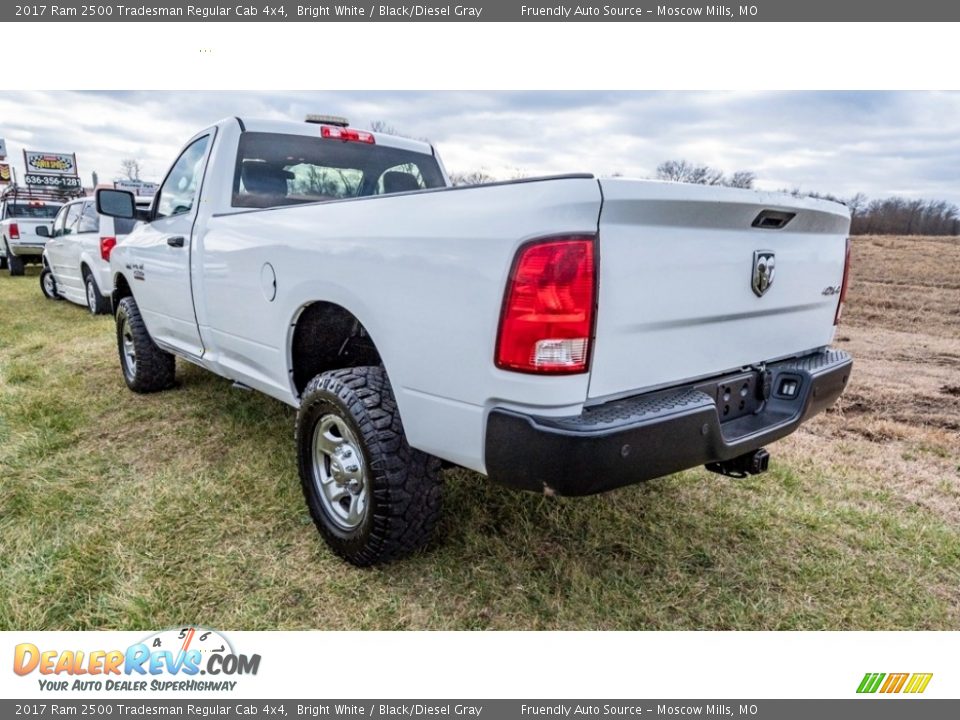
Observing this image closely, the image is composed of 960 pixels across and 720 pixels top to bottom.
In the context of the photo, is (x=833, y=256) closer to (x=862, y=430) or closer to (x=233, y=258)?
(x=862, y=430)

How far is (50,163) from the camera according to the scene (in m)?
30.7

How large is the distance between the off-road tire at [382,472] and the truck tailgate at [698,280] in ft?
2.65

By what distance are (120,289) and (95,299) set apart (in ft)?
14.0

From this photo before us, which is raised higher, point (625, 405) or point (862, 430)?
point (625, 405)

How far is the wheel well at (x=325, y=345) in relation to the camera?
271cm

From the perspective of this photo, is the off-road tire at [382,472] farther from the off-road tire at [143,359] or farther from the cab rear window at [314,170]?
the off-road tire at [143,359]

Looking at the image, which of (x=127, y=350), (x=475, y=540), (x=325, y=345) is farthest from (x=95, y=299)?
(x=475, y=540)

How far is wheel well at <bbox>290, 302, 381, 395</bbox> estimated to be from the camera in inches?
107

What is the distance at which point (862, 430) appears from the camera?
4.15 meters

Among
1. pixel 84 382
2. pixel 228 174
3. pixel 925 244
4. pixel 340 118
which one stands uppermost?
pixel 340 118

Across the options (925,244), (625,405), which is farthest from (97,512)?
(925,244)

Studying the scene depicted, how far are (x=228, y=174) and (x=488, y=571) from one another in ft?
8.51

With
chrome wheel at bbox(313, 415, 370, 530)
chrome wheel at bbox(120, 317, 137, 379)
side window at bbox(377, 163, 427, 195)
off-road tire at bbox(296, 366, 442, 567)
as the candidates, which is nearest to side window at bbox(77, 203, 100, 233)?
chrome wheel at bbox(120, 317, 137, 379)

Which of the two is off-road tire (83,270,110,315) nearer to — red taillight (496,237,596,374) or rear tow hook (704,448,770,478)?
red taillight (496,237,596,374)
